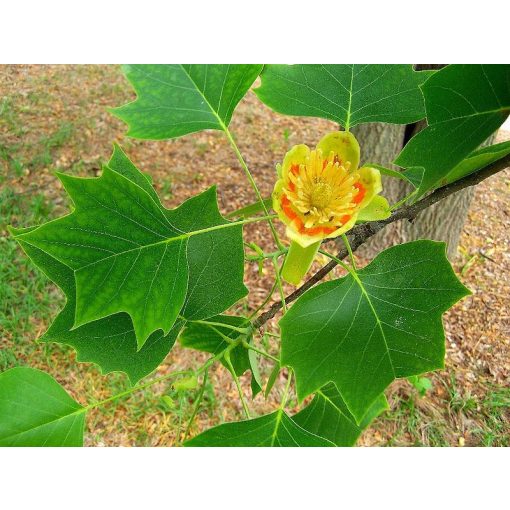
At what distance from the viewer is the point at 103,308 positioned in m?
0.65

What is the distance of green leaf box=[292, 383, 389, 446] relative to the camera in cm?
86

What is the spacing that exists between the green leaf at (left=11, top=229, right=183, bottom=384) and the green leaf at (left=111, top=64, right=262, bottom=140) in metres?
0.24

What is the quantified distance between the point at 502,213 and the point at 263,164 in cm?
126

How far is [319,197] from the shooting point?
66cm

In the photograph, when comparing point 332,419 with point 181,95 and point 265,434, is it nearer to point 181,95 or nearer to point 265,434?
point 265,434

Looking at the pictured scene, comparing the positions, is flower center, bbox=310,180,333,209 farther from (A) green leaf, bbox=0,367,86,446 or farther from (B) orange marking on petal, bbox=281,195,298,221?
(A) green leaf, bbox=0,367,86,446

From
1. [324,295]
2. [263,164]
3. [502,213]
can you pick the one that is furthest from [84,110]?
[324,295]

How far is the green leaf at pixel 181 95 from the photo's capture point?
76 cm

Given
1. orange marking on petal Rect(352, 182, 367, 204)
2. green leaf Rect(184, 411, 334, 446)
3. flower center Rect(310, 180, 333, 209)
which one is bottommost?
green leaf Rect(184, 411, 334, 446)

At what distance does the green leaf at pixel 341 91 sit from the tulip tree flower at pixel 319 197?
0.11 metres

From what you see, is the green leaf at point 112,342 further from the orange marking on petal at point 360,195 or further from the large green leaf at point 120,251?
the orange marking on petal at point 360,195

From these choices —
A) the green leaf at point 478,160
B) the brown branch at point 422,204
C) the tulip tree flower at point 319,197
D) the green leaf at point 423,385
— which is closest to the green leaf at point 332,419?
the brown branch at point 422,204

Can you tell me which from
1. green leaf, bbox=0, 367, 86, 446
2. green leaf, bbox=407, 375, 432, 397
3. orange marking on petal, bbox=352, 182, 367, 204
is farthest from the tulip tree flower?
green leaf, bbox=407, 375, 432, 397

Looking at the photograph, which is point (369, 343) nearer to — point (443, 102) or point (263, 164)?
point (443, 102)
